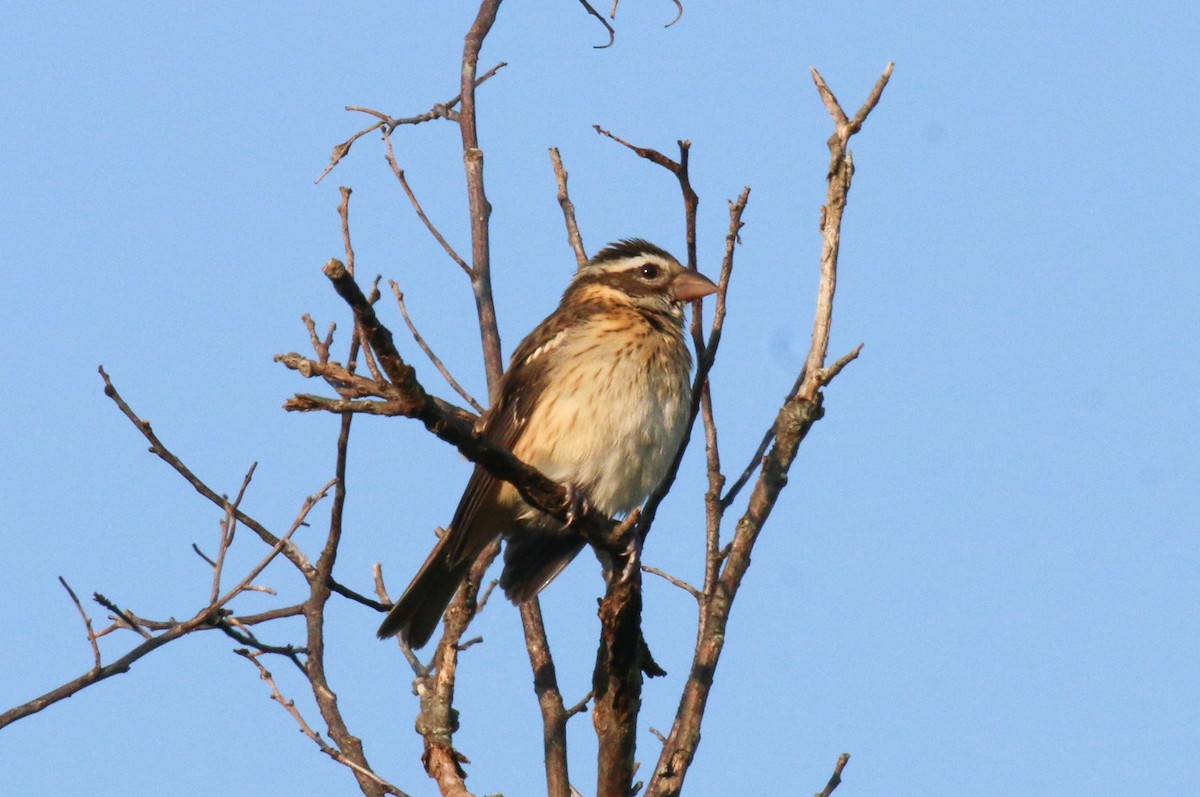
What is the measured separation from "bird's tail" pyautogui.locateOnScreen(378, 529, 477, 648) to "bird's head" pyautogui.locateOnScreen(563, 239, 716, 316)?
1640 millimetres

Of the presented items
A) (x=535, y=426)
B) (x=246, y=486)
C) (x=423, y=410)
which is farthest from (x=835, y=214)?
(x=246, y=486)

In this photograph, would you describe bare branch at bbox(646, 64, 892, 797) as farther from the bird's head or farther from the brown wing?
the bird's head

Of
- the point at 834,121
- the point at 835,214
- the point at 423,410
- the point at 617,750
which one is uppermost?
the point at 834,121

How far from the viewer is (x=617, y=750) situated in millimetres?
4914

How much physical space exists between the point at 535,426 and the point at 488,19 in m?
2.13

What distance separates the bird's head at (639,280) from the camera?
7.30m

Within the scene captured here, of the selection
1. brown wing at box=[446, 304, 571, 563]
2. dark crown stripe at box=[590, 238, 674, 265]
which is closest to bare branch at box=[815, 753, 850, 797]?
brown wing at box=[446, 304, 571, 563]

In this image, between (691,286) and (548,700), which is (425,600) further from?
(691,286)

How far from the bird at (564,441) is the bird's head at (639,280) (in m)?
0.38

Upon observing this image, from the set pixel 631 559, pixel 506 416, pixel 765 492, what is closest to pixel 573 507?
pixel 631 559

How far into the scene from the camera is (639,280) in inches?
294

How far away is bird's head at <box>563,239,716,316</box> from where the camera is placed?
7.30m

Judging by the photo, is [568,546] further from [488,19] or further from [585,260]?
[488,19]

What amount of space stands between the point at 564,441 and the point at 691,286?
1.23 m
